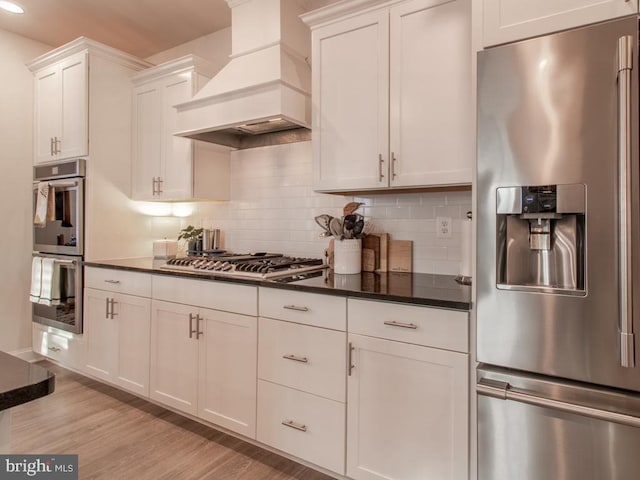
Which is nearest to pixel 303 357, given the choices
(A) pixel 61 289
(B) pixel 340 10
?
(B) pixel 340 10

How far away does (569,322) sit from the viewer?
126 cm

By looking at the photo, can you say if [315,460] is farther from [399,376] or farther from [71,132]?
[71,132]

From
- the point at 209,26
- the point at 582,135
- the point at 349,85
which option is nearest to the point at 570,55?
the point at 582,135

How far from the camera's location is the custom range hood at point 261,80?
7.33ft

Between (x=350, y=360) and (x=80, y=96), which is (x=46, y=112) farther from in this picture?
(x=350, y=360)

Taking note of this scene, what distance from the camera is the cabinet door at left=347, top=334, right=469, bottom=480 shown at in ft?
4.91

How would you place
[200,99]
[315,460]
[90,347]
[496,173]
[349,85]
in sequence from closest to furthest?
1. [496,173]
2. [315,460]
3. [349,85]
4. [200,99]
5. [90,347]

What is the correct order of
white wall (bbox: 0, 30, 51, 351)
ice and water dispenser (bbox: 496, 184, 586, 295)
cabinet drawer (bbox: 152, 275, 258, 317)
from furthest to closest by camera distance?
white wall (bbox: 0, 30, 51, 351) → cabinet drawer (bbox: 152, 275, 258, 317) → ice and water dispenser (bbox: 496, 184, 586, 295)

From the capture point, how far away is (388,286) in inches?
Answer: 72.0

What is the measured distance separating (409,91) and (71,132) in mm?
2725

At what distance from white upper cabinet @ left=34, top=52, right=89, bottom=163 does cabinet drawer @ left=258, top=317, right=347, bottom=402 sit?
225 cm

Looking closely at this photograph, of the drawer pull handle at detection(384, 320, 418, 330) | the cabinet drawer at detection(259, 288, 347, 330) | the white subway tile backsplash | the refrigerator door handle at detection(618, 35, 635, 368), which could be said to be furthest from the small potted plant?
the refrigerator door handle at detection(618, 35, 635, 368)

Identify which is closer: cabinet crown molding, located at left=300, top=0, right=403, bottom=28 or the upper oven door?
Answer: cabinet crown molding, located at left=300, top=0, right=403, bottom=28

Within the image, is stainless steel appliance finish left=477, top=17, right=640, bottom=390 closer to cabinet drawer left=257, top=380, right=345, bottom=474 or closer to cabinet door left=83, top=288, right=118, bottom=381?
cabinet drawer left=257, top=380, right=345, bottom=474
